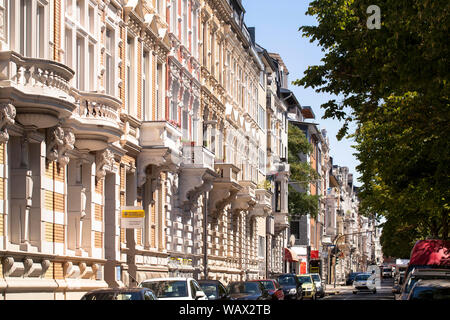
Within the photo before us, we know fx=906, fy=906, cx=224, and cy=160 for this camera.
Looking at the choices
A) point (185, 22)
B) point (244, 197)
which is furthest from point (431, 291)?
point (244, 197)

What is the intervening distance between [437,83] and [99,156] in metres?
12.7

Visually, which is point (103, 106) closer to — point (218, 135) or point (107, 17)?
point (107, 17)

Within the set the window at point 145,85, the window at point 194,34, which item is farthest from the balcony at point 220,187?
the window at point 145,85

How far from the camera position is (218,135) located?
4878 centimetres

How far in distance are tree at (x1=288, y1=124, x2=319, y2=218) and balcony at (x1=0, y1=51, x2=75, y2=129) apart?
63.5 metres

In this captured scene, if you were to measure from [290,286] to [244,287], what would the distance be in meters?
13.8

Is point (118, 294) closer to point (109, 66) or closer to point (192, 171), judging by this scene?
point (109, 66)

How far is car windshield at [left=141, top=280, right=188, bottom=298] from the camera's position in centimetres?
2091

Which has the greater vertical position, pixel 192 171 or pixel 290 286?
pixel 192 171

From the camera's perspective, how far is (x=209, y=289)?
26516 millimetres

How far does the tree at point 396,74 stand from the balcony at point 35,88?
605 centimetres

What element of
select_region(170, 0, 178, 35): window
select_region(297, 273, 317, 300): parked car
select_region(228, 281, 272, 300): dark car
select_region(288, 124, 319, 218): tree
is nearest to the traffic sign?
select_region(228, 281, 272, 300): dark car

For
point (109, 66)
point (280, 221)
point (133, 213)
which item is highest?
point (109, 66)

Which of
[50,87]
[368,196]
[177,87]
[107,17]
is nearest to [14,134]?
[50,87]
